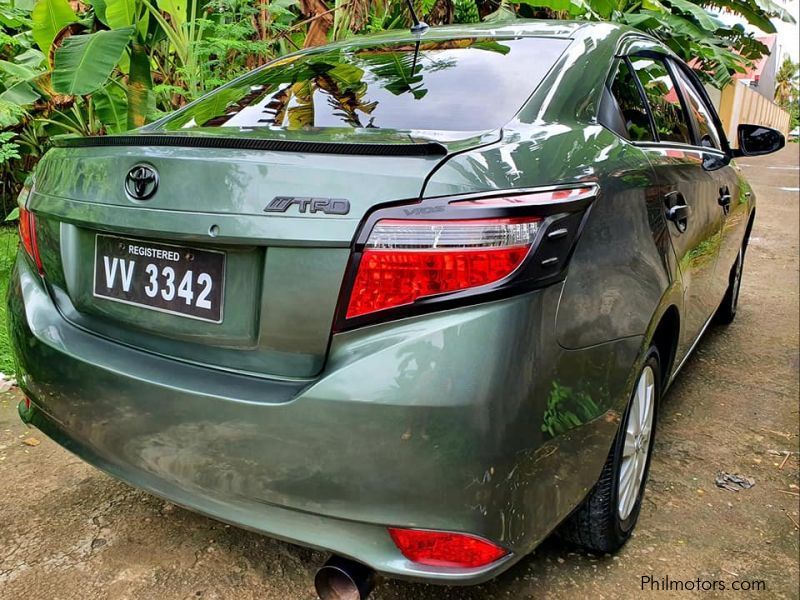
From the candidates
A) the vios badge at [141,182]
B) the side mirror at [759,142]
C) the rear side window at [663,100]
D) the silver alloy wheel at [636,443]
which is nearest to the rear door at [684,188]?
the rear side window at [663,100]

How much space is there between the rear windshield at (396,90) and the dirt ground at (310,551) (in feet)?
4.05

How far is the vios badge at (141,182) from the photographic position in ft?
4.98

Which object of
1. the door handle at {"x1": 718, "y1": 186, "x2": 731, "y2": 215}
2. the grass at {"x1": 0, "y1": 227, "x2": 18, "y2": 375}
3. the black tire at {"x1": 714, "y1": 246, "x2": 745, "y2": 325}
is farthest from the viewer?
the black tire at {"x1": 714, "y1": 246, "x2": 745, "y2": 325}

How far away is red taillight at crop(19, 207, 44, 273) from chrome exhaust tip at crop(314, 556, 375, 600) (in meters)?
1.08

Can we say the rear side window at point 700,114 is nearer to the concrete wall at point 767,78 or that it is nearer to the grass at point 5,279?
the grass at point 5,279

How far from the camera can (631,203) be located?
5.94ft

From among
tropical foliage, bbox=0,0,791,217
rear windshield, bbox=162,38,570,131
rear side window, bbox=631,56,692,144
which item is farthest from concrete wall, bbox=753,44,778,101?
rear windshield, bbox=162,38,570,131

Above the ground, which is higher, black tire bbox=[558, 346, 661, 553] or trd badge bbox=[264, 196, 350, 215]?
trd badge bbox=[264, 196, 350, 215]

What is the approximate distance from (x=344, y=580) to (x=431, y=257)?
774mm

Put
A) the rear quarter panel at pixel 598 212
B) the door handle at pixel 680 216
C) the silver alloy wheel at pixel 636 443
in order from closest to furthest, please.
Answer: the rear quarter panel at pixel 598 212
the silver alloy wheel at pixel 636 443
the door handle at pixel 680 216

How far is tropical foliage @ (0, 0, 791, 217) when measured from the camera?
13.7 ft

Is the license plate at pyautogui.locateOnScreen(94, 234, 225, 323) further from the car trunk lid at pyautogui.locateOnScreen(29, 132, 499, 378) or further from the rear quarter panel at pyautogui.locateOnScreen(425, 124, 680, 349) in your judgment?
the rear quarter panel at pyautogui.locateOnScreen(425, 124, 680, 349)

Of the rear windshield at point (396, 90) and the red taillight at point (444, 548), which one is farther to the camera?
the rear windshield at point (396, 90)

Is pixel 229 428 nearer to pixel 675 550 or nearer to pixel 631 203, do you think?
pixel 631 203
